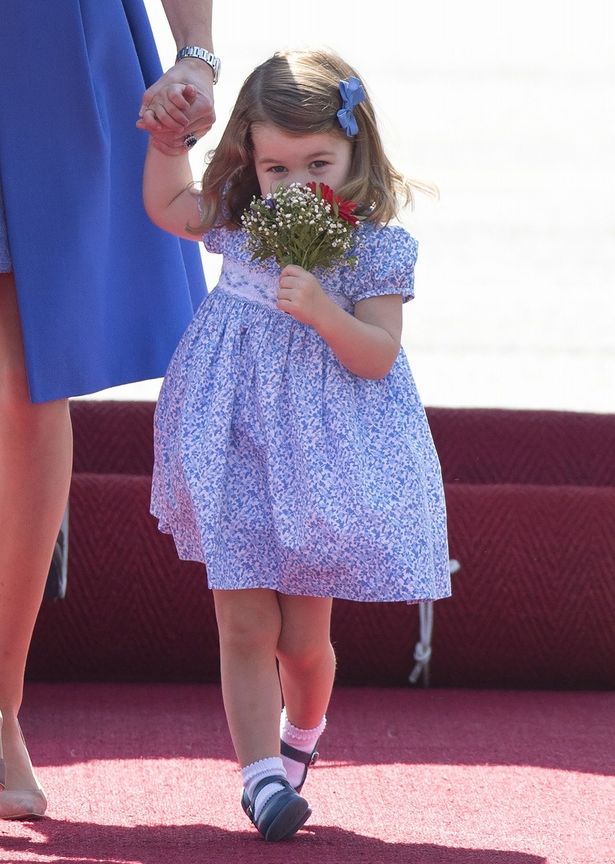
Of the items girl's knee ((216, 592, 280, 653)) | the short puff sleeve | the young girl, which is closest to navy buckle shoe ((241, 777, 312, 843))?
the young girl

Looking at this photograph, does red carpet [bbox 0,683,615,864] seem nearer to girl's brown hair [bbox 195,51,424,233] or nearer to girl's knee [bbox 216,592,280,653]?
girl's knee [bbox 216,592,280,653]

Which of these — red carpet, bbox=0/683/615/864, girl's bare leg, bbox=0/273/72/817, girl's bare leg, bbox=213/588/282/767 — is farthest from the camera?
girl's bare leg, bbox=0/273/72/817

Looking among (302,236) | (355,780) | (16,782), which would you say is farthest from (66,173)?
(355,780)

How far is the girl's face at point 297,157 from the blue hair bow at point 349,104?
0.07 feet

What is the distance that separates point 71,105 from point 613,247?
21.7 ft

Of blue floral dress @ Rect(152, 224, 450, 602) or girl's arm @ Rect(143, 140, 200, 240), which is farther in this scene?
girl's arm @ Rect(143, 140, 200, 240)

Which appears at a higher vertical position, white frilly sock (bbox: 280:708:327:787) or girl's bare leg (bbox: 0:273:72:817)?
girl's bare leg (bbox: 0:273:72:817)

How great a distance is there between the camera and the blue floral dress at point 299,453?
2.11m

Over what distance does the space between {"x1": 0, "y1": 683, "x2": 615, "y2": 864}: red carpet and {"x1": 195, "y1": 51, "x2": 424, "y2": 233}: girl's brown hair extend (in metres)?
0.85

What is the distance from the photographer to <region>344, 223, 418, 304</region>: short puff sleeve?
2191 millimetres

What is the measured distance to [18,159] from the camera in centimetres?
220

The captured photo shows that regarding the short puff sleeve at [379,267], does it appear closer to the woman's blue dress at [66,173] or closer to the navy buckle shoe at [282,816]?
the woman's blue dress at [66,173]

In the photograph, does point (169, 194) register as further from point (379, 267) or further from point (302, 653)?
point (302, 653)

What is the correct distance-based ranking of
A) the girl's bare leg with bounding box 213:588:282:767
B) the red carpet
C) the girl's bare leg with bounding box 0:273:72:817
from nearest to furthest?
the red carpet, the girl's bare leg with bounding box 213:588:282:767, the girl's bare leg with bounding box 0:273:72:817
